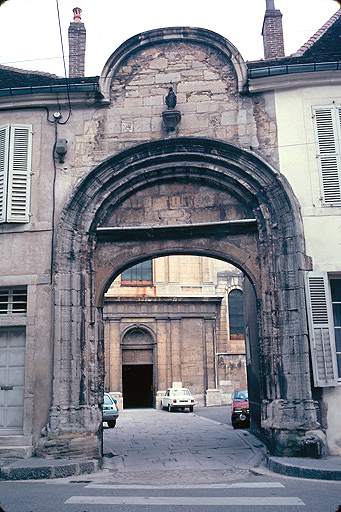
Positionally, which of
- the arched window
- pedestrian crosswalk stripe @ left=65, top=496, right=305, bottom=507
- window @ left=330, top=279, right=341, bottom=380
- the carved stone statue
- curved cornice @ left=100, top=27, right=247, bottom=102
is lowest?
pedestrian crosswalk stripe @ left=65, top=496, right=305, bottom=507

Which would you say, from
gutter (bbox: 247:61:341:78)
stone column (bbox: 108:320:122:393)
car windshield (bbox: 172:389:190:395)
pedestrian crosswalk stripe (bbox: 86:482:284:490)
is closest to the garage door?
pedestrian crosswalk stripe (bbox: 86:482:284:490)

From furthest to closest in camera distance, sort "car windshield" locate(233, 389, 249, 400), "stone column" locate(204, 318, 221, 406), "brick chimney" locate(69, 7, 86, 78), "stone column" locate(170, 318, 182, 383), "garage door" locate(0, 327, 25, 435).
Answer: "stone column" locate(204, 318, 221, 406) < "stone column" locate(170, 318, 182, 383) < "car windshield" locate(233, 389, 249, 400) < "brick chimney" locate(69, 7, 86, 78) < "garage door" locate(0, 327, 25, 435)

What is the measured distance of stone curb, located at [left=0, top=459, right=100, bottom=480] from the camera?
8.06 metres

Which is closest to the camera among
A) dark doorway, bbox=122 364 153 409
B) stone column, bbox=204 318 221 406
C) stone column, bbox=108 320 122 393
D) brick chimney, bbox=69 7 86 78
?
brick chimney, bbox=69 7 86 78

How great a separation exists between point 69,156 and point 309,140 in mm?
4659

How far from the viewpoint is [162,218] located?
34.5 feet

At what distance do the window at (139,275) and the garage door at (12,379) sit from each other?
63.1 ft

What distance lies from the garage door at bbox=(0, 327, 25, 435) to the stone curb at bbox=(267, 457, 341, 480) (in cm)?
451

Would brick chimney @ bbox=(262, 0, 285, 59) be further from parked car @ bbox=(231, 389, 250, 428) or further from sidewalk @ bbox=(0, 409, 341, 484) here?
parked car @ bbox=(231, 389, 250, 428)

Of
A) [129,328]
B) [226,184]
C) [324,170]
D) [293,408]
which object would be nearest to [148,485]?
[293,408]

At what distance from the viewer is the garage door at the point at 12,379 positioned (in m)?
9.66

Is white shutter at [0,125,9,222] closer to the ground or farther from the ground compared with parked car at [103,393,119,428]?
farther from the ground

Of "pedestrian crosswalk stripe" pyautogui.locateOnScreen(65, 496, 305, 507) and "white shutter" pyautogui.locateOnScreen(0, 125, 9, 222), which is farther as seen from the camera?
"white shutter" pyautogui.locateOnScreen(0, 125, 9, 222)

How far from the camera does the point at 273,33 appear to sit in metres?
12.9
